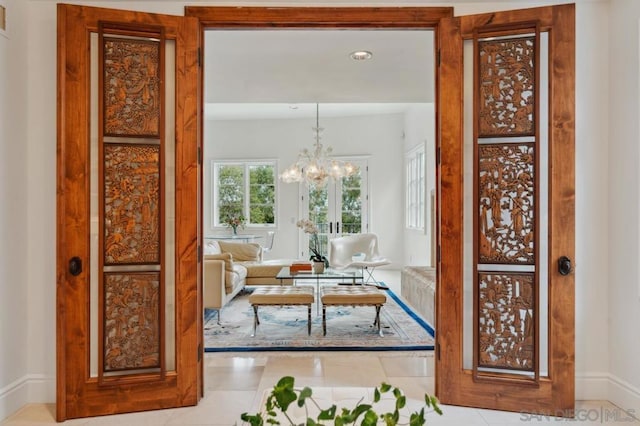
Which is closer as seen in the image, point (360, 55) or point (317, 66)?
point (360, 55)

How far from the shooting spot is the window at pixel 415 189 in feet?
26.5

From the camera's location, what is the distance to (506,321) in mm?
2660

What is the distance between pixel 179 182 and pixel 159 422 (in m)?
1.38

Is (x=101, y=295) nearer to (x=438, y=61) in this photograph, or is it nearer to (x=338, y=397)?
(x=338, y=397)

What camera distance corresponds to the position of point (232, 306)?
5758mm

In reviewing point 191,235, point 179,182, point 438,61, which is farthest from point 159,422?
point 438,61

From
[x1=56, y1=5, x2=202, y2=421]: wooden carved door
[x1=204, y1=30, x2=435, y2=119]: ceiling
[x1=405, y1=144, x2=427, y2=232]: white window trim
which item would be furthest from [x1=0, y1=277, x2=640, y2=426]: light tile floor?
[x1=405, y1=144, x2=427, y2=232]: white window trim

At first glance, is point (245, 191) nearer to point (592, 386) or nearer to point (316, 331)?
point (316, 331)

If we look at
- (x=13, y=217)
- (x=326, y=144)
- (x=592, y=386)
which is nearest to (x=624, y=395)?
(x=592, y=386)

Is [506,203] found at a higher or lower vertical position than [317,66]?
lower

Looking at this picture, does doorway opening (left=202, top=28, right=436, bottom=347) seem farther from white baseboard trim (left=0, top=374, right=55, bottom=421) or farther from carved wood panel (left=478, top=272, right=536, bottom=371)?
white baseboard trim (left=0, top=374, right=55, bottom=421)

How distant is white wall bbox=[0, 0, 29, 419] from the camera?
8.40 feet

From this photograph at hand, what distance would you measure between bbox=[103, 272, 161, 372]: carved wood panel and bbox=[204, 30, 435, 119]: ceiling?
1940 millimetres

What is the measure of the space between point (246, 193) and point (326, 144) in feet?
6.66
